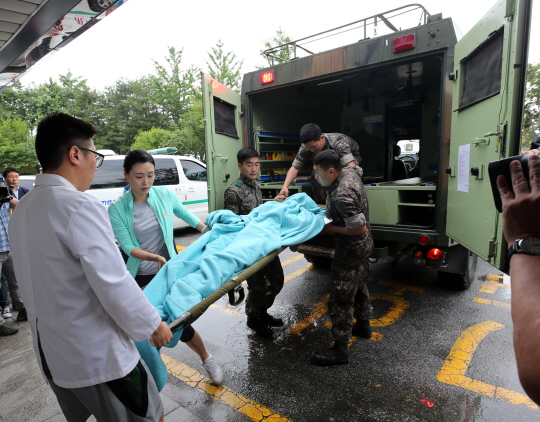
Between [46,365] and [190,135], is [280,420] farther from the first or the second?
[190,135]

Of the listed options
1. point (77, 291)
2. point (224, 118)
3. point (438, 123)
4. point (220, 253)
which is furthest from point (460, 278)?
point (77, 291)

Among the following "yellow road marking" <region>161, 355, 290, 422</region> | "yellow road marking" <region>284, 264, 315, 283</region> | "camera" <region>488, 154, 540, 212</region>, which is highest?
"camera" <region>488, 154, 540, 212</region>

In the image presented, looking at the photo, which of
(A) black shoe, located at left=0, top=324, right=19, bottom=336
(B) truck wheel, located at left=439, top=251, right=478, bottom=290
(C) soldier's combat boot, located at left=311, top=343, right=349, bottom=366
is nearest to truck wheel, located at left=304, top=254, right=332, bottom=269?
(B) truck wheel, located at left=439, top=251, right=478, bottom=290

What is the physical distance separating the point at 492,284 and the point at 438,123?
2362mm

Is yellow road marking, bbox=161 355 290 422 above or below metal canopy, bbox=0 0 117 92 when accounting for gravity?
below

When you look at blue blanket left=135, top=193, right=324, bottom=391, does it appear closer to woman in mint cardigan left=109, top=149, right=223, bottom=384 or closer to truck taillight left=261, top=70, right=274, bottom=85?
woman in mint cardigan left=109, top=149, right=223, bottom=384

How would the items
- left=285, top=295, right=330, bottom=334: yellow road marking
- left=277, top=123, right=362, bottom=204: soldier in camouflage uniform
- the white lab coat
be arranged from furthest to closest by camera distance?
left=277, top=123, right=362, bottom=204: soldier in camouflage uniform, left=285, top=295, right=330, bottom=334: yellow road marking, the white lab coat

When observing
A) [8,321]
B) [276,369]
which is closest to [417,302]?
[276,369]

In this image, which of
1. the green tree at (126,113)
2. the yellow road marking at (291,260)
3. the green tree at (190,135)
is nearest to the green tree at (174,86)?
the green tree at (190,135)

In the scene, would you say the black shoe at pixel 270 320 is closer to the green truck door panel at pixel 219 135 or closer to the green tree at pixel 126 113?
the green truck door panel at pixel 219 135

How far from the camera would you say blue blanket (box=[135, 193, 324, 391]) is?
1.66 metres

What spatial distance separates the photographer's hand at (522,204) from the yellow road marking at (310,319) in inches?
115

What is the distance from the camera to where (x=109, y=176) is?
6.73m

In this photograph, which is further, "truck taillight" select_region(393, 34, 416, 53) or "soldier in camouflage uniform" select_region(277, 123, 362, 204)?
"soldier in camouflage uniform" select_region(277, 123, 362, 204)
